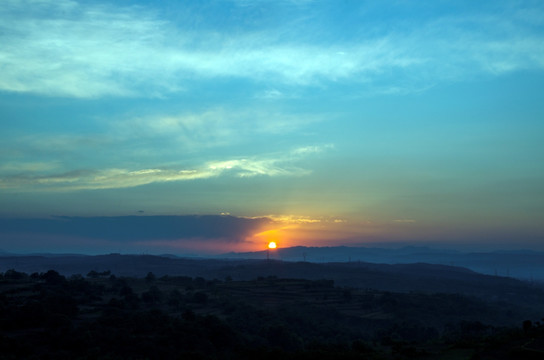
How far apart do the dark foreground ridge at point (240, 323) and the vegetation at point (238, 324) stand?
15 centimetres

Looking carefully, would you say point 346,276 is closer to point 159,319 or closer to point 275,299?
point 275,299

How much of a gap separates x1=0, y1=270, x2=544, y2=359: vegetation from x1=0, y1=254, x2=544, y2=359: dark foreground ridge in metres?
0.15

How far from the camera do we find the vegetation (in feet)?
117

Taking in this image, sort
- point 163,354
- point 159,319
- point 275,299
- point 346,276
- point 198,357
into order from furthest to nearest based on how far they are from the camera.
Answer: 1. point 346,276
2. point 275,299
3. point 159,319
4. point 163,354
5. point 198,357

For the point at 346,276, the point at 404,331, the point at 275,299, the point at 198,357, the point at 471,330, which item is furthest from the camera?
the point at 346,276

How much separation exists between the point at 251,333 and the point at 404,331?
1007 inches

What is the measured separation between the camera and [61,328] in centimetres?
4138

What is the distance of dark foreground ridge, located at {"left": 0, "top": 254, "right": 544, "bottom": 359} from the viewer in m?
35.7

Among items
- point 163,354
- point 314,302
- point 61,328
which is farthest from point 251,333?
point 314,302

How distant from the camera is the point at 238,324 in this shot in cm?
5734

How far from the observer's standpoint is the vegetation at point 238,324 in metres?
35.6

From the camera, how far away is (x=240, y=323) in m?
58.1

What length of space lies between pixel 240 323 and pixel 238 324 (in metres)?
0.79

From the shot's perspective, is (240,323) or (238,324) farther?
(240,323)
